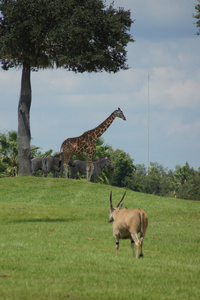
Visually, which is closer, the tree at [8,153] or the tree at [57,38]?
the tree at [57,38]

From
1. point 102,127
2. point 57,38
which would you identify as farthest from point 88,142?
point 57,38

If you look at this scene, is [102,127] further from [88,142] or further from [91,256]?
[91,256]

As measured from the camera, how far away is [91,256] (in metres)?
12.5

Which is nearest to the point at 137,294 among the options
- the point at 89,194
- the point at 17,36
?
the point at 89,194

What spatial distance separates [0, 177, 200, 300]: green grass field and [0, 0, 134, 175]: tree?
13.4 meters

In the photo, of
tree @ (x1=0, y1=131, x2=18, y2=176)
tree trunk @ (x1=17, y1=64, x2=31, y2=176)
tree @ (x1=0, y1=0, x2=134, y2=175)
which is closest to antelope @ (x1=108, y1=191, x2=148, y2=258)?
tree @ (x1=0, y1=0, x2=134, y2=175)

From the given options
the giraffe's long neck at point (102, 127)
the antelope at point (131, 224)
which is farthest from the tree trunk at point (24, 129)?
the antelope at point (131, 224)

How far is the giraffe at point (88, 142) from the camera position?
40094 mm

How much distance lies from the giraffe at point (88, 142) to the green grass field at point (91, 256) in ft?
32.8

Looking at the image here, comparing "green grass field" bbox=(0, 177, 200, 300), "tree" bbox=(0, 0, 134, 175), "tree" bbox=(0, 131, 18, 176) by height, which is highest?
"tree" bbox=(0, 0, 134, 175)

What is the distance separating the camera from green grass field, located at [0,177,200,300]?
8.48 meters

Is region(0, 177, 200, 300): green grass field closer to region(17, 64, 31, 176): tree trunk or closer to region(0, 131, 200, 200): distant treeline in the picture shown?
region(17, 64, 31, 176): tree trunk

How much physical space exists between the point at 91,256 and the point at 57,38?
28190 millimetres

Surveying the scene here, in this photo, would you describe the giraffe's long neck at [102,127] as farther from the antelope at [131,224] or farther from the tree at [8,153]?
the antelope at [131,224]
